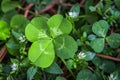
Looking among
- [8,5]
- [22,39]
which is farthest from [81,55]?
[8,5]

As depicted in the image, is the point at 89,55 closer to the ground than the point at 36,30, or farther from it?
closer to the ground

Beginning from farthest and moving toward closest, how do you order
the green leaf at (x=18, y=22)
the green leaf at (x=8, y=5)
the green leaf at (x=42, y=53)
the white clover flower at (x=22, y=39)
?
the green leaf at (x=8, y=5) → the green leaf at (x=18, y=22) → the white clover flower at (x=22, y=39) → the green leaf at (x=42, y=53)

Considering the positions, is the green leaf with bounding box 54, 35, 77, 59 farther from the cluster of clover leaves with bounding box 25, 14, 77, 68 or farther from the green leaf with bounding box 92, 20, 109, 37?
the green leaf with bounding box 92, 20, 109, 37

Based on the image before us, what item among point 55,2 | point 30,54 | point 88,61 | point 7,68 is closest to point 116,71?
point 88,61

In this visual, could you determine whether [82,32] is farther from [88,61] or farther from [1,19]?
[1,19]

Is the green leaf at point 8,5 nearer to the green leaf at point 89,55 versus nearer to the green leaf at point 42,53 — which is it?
the green leaf at point 42,53

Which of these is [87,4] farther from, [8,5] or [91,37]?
[8,5]

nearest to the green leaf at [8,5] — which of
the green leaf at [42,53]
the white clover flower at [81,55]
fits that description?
the green leaf at [42,53]
